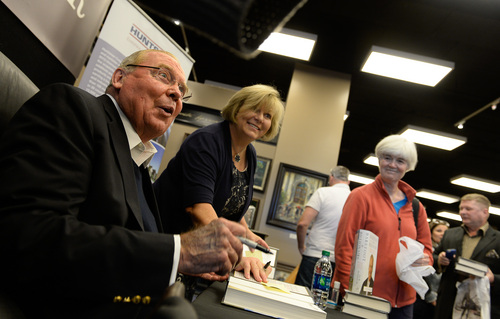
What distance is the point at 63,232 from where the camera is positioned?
0.63 metres

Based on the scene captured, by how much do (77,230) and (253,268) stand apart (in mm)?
717

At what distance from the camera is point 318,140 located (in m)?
5.34

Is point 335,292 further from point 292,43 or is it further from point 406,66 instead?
point 406,66

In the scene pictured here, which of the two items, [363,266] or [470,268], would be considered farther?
[470,268]

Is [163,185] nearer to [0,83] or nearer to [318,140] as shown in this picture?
[0,83]

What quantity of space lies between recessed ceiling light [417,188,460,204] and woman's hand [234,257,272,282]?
12394mm

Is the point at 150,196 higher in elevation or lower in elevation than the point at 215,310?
higher

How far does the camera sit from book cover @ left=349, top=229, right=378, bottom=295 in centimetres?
162

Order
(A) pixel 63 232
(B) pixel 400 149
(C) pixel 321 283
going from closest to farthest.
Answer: (A) pixel 63 232
(C) pixel 321 283
(B) pixel 400 149

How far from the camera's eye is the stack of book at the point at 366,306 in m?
1.43

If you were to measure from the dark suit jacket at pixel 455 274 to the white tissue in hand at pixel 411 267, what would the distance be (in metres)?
0.87

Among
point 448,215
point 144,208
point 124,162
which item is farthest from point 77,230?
point 448,215

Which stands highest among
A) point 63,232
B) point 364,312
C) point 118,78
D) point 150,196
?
point 118,78

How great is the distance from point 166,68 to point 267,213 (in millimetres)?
3930
